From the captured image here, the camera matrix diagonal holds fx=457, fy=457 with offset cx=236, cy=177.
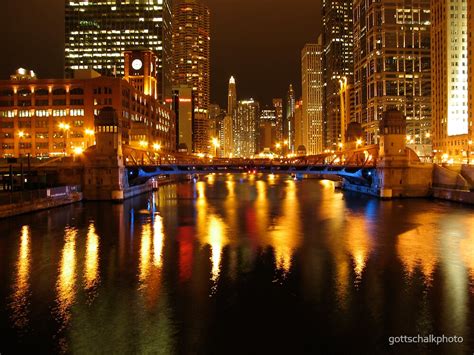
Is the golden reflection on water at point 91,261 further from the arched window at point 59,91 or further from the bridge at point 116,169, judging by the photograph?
the arched window at point 59,91

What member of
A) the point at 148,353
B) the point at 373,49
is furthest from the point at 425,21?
the point at 148,353

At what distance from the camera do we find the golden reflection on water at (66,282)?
2354cm

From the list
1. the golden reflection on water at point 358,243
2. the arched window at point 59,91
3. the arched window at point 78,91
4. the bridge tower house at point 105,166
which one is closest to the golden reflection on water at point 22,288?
the golden reflection on water at point 358,243

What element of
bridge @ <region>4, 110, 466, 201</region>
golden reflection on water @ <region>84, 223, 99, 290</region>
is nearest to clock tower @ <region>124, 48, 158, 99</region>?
bridge @ <region>4, 110, 466, 201</region>

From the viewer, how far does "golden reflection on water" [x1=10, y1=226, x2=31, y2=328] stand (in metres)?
22.5

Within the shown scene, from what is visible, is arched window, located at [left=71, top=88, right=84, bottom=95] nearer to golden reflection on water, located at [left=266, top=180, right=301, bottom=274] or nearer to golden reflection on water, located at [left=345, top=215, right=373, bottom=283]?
golden reflection on water, located at [left=266, top=180, right=301, bottom=274]

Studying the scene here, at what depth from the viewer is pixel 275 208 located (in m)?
69.6

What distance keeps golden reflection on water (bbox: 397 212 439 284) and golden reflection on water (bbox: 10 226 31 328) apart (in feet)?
76.1

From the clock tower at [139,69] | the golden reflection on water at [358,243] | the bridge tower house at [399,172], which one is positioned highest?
the clock tower at [139,69]

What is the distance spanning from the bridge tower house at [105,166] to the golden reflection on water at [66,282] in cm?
3554

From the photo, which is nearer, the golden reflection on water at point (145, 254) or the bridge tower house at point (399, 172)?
the golden reflection on water at point (145, 254)

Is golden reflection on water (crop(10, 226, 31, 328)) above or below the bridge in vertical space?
below

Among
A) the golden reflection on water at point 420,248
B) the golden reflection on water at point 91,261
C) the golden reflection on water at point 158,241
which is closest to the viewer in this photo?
the golden reflection on water at point 91,261

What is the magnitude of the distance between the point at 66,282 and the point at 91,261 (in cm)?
576
